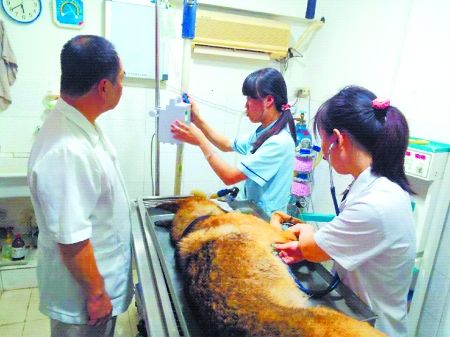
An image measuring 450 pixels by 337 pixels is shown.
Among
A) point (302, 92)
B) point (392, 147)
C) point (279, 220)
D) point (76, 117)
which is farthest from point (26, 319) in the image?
point (302, 92)

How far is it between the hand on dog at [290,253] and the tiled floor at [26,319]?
1530 mm

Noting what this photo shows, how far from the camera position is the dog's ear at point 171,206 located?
137 cm

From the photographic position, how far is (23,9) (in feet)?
6.98

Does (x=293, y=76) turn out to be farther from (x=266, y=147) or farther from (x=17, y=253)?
(x=17, y=253)

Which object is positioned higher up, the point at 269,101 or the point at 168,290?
the point at 269,101

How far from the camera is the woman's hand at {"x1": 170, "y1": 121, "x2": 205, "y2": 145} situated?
1.46 metres

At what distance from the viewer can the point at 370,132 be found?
890 mm

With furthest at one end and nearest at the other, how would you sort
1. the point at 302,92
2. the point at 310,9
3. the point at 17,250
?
the point at 302,92 → the point at 310,9 → the point at 17,250

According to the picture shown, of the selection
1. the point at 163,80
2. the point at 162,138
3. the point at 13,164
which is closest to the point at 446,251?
the point at 162,138

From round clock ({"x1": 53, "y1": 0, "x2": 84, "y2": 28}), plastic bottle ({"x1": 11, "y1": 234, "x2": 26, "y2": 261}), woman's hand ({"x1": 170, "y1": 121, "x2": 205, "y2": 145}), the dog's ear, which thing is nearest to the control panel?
woman's hand ({"x1": 170, "y1": 121, "x2": 205, "y2": 145})

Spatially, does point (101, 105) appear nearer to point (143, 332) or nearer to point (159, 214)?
point (159, 214)

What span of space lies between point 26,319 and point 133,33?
2.08 metres

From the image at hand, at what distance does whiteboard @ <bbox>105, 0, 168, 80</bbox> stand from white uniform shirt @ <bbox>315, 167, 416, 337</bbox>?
1888mm

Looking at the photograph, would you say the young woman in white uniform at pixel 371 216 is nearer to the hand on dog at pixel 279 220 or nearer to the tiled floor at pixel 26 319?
the hand on dog at pixel 279 220
